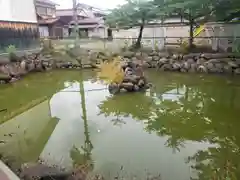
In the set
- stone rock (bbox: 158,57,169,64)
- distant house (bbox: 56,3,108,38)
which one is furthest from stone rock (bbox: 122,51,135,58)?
distant house (bbox: 56,3,108,38)

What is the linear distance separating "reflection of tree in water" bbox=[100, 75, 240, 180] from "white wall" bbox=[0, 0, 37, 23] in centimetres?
778

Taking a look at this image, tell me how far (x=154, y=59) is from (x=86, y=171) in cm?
903

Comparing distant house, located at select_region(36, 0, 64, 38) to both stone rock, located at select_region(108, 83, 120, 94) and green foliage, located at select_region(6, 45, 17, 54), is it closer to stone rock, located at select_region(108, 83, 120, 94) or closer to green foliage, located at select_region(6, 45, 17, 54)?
green foliage, located at select_region(6, 45, 17, 54)

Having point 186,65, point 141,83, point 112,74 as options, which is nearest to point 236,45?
point 186,65

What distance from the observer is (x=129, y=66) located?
28.3ft

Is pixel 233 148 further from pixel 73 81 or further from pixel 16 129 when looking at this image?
pixel 73 81

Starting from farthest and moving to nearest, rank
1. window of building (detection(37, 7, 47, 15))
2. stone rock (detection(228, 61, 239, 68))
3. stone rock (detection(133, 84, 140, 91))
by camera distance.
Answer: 1. window of building (detection(37, 7, 47, 15))
2. stone rock (detection(228, 61, 239, 68))
3. stone rock (detection(133, 84, 140, 91))

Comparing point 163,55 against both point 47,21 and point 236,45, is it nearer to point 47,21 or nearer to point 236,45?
point 236,45

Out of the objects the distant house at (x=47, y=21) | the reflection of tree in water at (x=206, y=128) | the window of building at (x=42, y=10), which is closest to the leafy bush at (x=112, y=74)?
the reflection of tree in water at (x=206, y=128)

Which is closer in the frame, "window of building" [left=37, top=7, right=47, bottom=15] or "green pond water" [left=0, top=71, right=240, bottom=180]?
"green pond water" [left=0, top=71, right=240, bottom=180]

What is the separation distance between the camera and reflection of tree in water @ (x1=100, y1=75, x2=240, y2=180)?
3.39 meters

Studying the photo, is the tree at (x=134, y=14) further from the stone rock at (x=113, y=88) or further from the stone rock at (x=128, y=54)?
the stone rock at (x=113, y=88)

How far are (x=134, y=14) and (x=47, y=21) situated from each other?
983 cm

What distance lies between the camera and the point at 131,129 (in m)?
4.71
